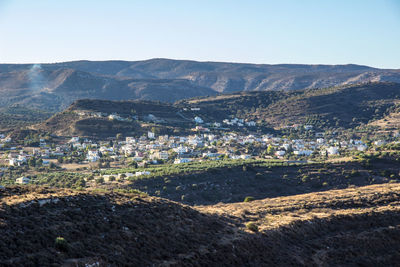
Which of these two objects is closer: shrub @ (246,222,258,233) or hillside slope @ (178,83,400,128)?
shrub @ (246,222,258,233)

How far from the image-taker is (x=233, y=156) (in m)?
74.2

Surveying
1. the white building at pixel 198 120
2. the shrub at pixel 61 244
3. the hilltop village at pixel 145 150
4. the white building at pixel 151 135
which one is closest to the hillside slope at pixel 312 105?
the white building at pixel 198 120

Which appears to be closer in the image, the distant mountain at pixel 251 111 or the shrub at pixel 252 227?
the shrub at pixel 252 227

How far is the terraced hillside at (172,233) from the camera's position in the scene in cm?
1514

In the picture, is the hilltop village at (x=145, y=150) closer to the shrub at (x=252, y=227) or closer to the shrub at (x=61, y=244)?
the shrub at (x=252, y=227)

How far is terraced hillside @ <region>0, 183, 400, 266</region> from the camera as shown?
49.7 feet

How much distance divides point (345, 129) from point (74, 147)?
74.7 m

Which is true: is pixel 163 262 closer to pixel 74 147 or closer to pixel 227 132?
pixel 74 147

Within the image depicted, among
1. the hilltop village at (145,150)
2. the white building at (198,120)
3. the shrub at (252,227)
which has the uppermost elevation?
the shrub at (252,227)

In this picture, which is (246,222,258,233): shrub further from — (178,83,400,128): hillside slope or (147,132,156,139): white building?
(178,83,400,128): hillside slope

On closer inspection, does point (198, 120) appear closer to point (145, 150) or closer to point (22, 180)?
point (145, 150)

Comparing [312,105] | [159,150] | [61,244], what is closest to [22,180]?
[159,150]

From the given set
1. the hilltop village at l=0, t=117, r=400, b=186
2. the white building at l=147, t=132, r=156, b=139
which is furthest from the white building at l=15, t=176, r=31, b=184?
the white building at l=147, t=132, r=156, b=139

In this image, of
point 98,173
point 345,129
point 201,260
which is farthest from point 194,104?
point 201,260
